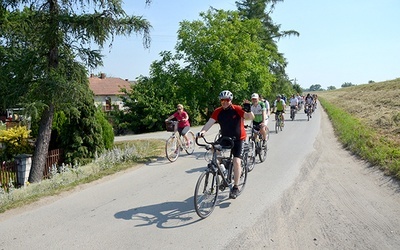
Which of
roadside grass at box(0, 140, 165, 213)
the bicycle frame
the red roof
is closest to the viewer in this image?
the bicycle frame

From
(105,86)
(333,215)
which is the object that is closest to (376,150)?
(333,215)

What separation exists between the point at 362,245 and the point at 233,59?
23.9m

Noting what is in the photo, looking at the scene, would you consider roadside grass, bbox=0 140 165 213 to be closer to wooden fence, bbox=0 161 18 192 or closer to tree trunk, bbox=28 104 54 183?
tree trunk, bbox=28 104 54 183

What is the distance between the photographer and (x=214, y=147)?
5656mm

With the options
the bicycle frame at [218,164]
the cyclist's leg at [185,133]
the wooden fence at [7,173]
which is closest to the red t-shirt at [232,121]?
the bicycle frame at [218,164]

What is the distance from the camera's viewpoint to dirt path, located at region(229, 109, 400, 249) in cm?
454

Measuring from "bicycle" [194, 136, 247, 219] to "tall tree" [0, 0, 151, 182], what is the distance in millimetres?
5505

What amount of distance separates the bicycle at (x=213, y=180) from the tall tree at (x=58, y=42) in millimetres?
5505

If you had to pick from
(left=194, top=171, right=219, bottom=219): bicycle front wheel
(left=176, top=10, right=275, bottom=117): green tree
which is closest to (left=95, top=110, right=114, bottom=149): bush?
(left=194, top=171, right=219, bottom=219): bicycle front wheel

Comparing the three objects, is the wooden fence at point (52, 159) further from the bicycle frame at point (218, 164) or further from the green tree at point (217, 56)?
the green tree at point (217, 56)

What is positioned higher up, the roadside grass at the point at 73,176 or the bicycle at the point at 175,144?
the bicycle at the point at 175,144

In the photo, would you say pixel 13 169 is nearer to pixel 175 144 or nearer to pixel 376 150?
pixel 175 144

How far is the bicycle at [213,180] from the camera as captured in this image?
5.39 meters

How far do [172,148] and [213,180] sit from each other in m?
5.01
